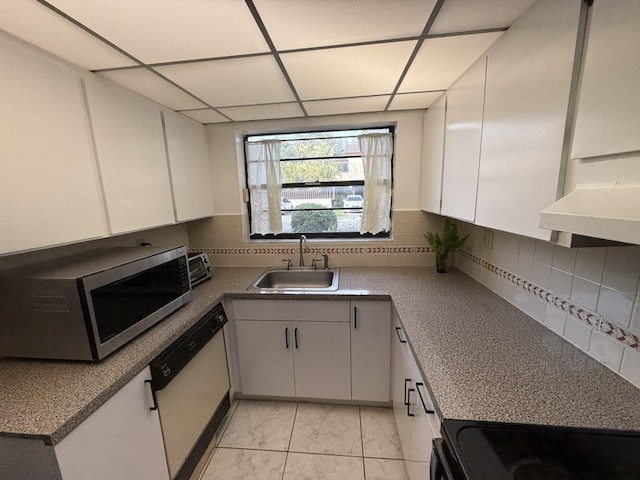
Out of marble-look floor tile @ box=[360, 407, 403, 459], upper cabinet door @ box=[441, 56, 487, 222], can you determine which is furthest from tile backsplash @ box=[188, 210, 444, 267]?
marble-look floor tile @ box=[360, 407, 403, 459]

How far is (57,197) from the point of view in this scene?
1031 mm

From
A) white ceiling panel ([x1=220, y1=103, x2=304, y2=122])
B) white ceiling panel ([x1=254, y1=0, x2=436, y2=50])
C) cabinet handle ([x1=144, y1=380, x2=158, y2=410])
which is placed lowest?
cabinet handle ([x1=144, y1=380, x2=158, y2=410])

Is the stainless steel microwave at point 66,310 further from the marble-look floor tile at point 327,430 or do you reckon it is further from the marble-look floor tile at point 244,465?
the marble-look floor tile at point 327,430

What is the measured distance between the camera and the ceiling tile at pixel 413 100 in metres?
1.61

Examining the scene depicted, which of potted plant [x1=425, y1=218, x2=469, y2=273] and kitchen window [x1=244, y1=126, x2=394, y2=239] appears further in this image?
kitchen window [x1=244, y1=126, x2=394, y2=239]

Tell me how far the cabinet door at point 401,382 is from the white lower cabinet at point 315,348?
0.25 ft

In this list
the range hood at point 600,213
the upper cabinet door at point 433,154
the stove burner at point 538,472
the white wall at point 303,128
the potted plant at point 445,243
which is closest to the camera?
the range hood at point 600,213

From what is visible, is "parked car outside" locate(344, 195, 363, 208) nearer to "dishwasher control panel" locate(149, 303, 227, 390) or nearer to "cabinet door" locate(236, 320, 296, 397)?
"cabinet door" locate(236, 320, 296, 397)

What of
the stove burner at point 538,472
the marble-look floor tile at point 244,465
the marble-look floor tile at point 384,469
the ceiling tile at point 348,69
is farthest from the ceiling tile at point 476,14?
the marble-look floor tile at point 244,465

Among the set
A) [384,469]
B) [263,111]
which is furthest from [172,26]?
[384,469]

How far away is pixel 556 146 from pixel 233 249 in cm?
218

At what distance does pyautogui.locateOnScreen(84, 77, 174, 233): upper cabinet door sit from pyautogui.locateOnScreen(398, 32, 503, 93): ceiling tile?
1467mm

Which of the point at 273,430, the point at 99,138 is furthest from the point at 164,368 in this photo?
the point at 99,138

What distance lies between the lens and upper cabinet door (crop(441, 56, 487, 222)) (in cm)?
117
